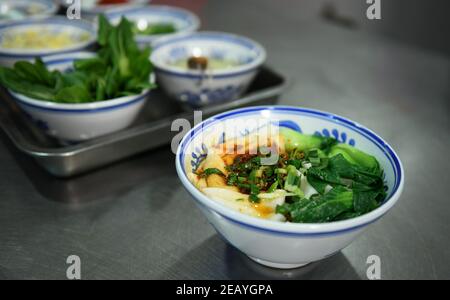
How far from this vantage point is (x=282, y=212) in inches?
33.2

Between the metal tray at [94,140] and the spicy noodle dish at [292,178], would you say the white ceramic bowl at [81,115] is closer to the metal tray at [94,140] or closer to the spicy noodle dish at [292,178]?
the metal tray at [94,140]

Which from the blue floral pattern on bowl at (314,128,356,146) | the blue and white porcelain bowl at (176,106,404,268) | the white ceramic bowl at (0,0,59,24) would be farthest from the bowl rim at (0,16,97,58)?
the blue floral pattern on bowl at (314,128,356,146)

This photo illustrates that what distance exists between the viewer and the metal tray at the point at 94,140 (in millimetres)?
1172

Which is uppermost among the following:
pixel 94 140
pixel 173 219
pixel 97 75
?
pixel 97 75

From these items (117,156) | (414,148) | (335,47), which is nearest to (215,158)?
(117,156)

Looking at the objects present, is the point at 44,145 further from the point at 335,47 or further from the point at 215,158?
Answer: the point at 335,47

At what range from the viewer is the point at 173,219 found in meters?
1.14

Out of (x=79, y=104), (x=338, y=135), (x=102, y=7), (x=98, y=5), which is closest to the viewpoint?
(x=338, y=135)

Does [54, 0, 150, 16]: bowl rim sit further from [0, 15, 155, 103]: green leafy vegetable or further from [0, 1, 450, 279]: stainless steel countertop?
[0, 1, 450, 279]: stainless steel countertop

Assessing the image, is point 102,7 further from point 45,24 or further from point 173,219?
point 173,219

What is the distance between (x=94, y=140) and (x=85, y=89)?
0.16 metres

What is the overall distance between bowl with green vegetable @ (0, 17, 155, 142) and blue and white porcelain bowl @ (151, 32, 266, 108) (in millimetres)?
104

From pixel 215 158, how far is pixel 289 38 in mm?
1574

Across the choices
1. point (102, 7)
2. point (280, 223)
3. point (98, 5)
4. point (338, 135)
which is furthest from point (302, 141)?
point (98, 5)
